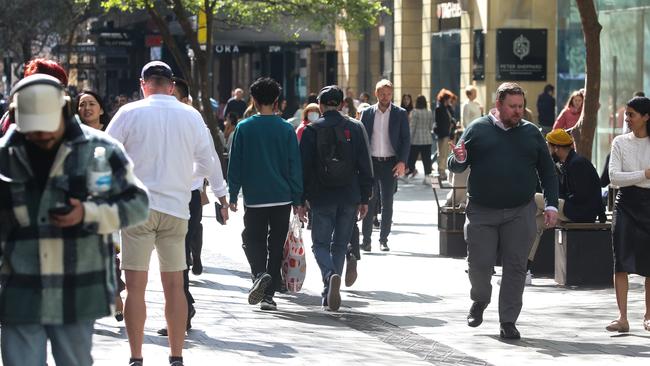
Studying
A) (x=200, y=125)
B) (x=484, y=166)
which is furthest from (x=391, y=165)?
(x=200, y=125)

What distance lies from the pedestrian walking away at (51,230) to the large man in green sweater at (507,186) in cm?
468

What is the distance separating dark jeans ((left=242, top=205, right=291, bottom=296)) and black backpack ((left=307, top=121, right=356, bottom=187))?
0.48 m

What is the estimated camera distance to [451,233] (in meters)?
15.7

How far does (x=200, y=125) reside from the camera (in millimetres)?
8812

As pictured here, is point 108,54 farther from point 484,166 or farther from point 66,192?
point 66,192

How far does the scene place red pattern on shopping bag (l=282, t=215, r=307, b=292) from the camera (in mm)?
11875

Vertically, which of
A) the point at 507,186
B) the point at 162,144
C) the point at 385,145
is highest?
the point at 162,144

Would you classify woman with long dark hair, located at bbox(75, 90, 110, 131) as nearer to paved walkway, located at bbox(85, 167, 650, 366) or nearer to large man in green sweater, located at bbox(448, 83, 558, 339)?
paved walkway, located at bbox(85, 167, 650, 366)

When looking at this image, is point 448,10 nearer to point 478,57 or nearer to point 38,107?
point 478,57

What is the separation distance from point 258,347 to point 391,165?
6761 millimetres

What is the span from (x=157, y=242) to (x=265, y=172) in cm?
270

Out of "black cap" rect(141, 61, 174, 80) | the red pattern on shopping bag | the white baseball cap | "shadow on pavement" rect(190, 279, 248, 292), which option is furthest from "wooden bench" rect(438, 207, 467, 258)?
the white baseball cap

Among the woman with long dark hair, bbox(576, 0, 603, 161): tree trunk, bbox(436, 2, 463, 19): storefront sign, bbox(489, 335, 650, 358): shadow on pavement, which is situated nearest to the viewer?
bbox(489, 335, 650, 358): shadow on pavement

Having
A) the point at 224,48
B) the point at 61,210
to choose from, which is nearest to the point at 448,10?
the point at 224,48
